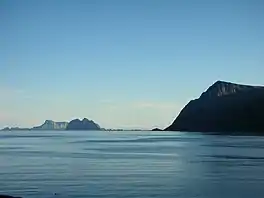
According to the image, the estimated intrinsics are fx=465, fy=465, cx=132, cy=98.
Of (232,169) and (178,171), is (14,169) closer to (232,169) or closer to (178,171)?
(178,171)

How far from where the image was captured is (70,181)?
1794 inches

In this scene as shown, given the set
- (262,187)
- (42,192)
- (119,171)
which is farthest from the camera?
(119,171)

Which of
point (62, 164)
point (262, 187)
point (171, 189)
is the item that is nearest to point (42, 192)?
point (171, 189)

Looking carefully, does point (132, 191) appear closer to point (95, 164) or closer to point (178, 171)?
point (178, 171)

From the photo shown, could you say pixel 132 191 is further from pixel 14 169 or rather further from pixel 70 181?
pixel 14 169

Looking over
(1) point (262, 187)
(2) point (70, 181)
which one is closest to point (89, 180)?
(2) point (70, 181)

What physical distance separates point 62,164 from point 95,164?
14.9 feet

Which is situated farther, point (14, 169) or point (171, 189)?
point (14, 169)

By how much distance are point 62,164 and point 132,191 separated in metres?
27.0

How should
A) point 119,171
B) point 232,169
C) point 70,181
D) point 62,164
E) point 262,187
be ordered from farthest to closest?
point 62,164, point 232,169, point 119,171, point 70,181, point 262,187

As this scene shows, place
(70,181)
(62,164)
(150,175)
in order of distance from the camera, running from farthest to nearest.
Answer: (62,164) < (150,175) < (70,181)

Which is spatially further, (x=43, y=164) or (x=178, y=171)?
(x=43, y=164)

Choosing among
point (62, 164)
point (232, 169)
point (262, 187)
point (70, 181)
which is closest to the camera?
point (262, 187)

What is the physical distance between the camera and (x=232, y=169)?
5884cm
